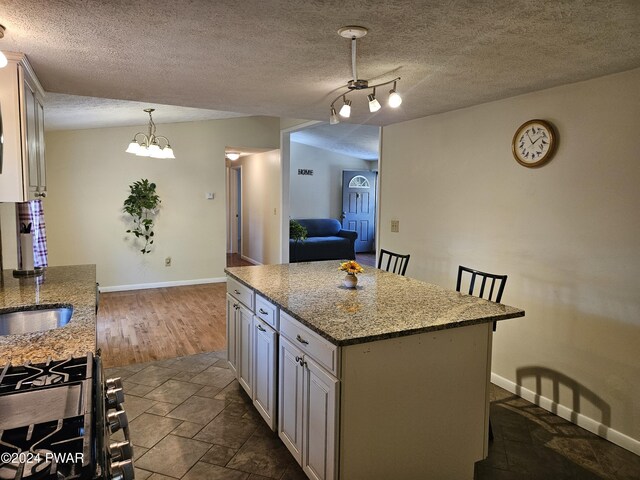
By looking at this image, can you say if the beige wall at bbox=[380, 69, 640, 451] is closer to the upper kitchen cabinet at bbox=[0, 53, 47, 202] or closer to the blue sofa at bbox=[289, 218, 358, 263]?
the upper kitchen cabinet at bbox=[0, 53, 47, 202]

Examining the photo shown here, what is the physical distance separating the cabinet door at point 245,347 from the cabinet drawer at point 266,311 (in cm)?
15

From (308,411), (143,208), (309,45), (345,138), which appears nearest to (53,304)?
(308,411)

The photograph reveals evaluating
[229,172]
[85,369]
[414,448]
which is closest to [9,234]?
[85,369]

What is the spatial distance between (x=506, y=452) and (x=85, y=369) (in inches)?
87.4

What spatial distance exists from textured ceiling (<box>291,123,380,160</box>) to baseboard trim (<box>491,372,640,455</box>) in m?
4.05

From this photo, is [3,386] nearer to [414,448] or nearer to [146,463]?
[146,463]

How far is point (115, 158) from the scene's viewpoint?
595cm

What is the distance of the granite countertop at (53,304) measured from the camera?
151cm

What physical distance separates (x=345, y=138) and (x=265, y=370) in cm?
603

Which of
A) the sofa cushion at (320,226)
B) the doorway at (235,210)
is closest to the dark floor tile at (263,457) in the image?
the sofa cushion at (320,226)

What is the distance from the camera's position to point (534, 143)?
9.33 ft

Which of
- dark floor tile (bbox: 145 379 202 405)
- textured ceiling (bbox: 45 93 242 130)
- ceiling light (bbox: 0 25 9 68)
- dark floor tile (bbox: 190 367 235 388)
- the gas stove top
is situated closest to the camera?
the gas stove top

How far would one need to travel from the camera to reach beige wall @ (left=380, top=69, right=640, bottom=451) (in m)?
2.38

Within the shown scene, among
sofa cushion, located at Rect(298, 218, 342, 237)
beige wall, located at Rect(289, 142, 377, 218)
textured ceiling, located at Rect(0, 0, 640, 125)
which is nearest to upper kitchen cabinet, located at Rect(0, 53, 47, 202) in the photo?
textured ceiling, located at Rect(0, 0, 640, 125)
